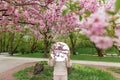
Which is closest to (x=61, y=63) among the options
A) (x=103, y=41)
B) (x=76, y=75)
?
(x=76, y=75)

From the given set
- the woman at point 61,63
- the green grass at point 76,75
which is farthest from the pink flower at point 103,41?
the green grass at point 76,75

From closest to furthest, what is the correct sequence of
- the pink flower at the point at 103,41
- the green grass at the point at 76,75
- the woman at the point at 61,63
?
1. the pink flower at the point at 103,41
2. the woman at the point at 61,63
3. the green grass at the point at 76,75

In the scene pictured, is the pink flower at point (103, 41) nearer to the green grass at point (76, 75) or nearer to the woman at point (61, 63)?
the woman at point (61, 63)

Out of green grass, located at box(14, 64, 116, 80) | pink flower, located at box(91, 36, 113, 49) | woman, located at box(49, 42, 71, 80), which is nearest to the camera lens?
pink flower, located at box(91, 36, 113, 49)

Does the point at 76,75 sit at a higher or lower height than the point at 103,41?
lower

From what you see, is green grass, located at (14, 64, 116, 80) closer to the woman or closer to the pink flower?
the woman

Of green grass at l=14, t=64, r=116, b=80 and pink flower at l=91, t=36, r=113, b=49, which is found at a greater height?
pink flower at l=91, t=36, r=113, b=49

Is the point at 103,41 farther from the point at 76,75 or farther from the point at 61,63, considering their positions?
the point at 76,75

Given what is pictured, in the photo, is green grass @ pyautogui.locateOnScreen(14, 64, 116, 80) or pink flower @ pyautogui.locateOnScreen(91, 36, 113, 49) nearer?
pink flower @ pyautogui.locateOnScreen(91, 36, 113, 49)

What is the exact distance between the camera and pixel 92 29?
1135mm

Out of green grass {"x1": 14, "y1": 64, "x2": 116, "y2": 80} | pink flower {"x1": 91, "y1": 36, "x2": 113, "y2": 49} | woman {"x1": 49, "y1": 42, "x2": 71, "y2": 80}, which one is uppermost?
pink flower {"x1": 91, "y1": 36, "x2": 113, "y2": 49}

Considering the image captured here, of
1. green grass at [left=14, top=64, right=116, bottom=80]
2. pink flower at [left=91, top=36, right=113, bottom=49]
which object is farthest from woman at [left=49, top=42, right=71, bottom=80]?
pink flower at [left=91, top=36, right=113, bottom=49]

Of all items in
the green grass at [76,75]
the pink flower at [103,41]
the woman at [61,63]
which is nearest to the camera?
the pink flower at [103,41]

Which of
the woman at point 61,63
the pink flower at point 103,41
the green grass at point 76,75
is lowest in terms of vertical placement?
the green grass at point 76,75
